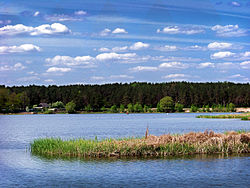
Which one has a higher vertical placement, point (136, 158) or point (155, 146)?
point (155, 146)

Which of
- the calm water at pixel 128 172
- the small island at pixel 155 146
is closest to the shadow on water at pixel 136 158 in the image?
the calm water at pixel 128 172

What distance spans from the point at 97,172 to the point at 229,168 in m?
9.80

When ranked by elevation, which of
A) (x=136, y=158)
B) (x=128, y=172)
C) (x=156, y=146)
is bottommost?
(x=128, y=172)

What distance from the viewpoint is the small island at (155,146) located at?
116 feet

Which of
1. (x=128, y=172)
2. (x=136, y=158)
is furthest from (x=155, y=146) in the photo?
(x=128, y=172)

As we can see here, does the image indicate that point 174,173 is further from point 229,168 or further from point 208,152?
point 208,152

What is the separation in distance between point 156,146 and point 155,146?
0.11 meters

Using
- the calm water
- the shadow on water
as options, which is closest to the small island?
the shadow on water

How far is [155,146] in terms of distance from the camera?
35750mm

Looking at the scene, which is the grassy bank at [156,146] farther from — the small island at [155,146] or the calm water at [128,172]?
the calm water at [128,172]

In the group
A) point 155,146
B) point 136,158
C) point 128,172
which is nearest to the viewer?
point 128,172

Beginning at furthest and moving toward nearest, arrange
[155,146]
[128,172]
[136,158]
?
[155,146] < [136,158] < [128,172]

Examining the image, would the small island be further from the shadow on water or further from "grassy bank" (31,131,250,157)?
the shadow on water

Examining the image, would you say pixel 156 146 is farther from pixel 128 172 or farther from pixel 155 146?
pixel 128 172
